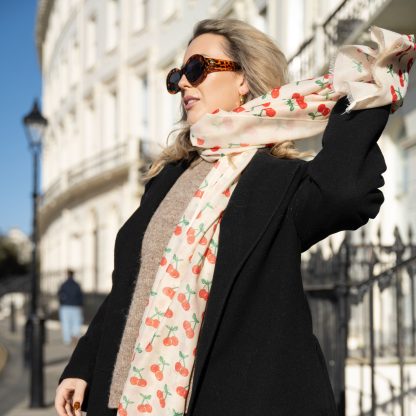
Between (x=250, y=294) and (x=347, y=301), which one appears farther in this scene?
(x=347, y=301)

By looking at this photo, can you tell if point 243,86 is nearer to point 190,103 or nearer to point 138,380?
point 190,103

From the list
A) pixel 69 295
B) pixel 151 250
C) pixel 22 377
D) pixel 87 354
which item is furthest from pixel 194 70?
pixel 69 295

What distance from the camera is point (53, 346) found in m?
19.5

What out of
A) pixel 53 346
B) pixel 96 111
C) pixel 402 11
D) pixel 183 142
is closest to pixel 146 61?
pixel 96 111

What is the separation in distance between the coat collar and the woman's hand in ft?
1.71

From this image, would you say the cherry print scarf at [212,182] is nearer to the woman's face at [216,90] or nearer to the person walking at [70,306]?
the woman's face at [216,90]

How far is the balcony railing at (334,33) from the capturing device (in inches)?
482

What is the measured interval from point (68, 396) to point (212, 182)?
79 cm

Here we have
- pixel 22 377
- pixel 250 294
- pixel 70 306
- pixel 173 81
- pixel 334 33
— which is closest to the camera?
pixel 250 294

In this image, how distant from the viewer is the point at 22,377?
1364 cm

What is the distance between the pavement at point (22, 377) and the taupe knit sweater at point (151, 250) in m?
1.38

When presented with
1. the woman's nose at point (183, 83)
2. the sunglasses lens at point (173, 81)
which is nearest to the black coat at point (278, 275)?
the woman's nose at point (183, 83)

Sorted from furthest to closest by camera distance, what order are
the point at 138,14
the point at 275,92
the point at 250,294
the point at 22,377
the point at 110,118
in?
the point at 110,118, the point at 138,14, the point at 22,377, the point at 275,92, the point at 250,294

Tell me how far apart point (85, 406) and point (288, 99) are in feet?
3.46
